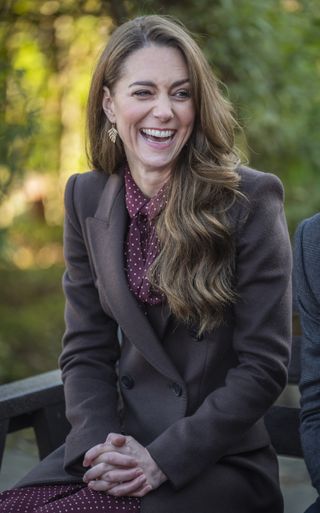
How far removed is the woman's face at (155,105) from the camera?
2760 mm

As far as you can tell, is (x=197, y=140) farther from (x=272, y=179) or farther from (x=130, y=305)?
(x=130, y=305)

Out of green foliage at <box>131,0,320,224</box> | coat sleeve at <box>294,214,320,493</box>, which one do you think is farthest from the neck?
green foliage at <box>131,0,320,224</box>

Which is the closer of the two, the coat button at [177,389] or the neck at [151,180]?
the coat button at [177,389]

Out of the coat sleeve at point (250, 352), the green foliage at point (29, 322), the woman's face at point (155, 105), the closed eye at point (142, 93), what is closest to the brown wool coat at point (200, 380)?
the coat sleeve at point (250, 352)

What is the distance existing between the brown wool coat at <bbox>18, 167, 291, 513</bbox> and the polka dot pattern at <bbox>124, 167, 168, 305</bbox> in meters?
0.03

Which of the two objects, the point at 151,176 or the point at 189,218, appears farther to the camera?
the point at 151,176

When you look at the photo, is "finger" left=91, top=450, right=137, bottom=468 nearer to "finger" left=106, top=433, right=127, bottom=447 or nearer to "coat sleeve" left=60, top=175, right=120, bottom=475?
"finger" left=106, top=433, right=127, bottom=447

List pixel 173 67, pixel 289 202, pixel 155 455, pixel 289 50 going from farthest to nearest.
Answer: pixel 289 202 → pixel 289 50 → pixel 173 67 → pixel 155 455

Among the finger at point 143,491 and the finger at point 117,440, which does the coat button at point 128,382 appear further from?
the finger at point 143,491

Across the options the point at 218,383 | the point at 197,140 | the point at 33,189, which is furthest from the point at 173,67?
the point at 33,189

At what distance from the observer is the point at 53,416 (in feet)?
10.3

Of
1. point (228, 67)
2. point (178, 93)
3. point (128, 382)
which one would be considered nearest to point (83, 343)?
point (128, 382)

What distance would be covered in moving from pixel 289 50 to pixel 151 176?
2.31 metres

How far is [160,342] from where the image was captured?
108 inches
